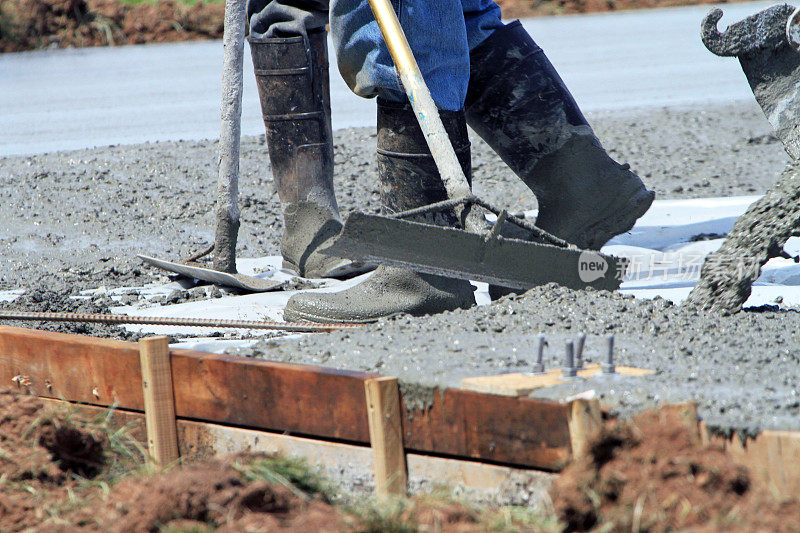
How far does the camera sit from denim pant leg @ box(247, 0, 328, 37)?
319 cm

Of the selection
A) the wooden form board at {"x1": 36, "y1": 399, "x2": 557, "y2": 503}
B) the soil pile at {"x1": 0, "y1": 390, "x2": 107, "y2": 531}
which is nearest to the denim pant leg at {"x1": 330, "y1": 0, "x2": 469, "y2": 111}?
the wooden form board at {"x1": 36, "y1": 399, "x2": 557, "y2": 503}

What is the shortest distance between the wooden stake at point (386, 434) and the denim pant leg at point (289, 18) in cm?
184

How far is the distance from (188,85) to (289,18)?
4.59m

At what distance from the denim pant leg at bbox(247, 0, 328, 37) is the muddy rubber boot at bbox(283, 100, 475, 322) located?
2.43ft

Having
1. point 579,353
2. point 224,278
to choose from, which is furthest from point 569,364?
point 224,278

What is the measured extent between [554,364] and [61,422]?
0.98m

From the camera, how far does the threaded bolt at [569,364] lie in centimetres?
166

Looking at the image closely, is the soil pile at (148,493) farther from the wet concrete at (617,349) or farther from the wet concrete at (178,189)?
the wet concrete at (178,189)

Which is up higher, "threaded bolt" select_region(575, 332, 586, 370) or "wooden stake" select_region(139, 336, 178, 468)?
"threaded bolt" select_region(575, 332, 586, 370)

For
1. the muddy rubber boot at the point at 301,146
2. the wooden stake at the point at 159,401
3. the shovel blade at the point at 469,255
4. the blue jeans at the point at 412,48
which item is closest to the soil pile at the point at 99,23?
the muddy rubber boot at the point at 301,146

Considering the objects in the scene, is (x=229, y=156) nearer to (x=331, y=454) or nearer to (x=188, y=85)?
(x=331, y=454)

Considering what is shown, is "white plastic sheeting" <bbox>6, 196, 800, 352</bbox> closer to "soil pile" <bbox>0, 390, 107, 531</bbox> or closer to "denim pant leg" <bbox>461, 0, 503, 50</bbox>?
"soil pile" <bbox>0, 390, 107, 531</bbox>

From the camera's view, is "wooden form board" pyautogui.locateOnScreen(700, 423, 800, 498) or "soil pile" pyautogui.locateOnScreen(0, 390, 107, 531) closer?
"wooden form board" pyautogui.locateOnScreen(700, 423, 800, 498)

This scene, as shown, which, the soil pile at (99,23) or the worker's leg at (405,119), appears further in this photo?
the soil pile at (99,23)
